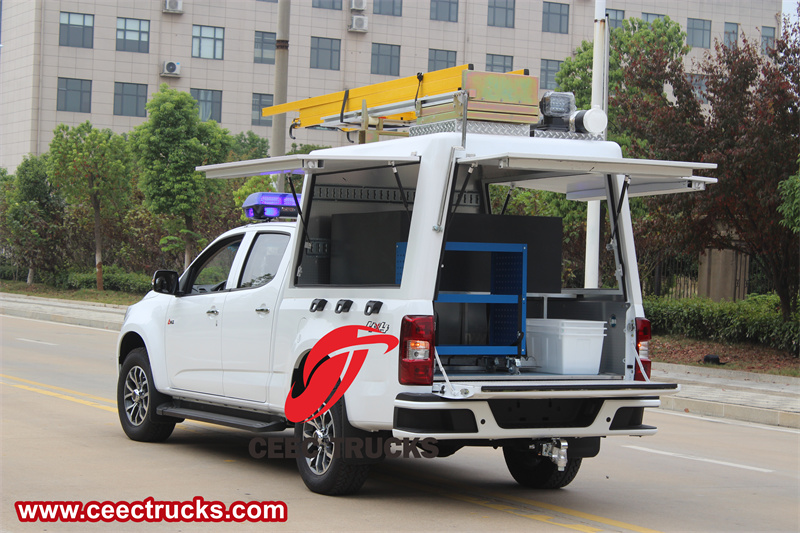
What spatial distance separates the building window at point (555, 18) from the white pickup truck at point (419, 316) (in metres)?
60.5

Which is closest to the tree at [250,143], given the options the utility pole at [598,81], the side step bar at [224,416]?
the utility pole at [598,81]

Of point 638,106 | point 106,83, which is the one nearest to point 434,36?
point 106,83

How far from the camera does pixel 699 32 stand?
68375 millimetres

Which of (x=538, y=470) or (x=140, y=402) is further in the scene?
(x=140, y=402)

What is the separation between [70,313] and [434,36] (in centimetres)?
4041

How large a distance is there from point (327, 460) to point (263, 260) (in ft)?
6.57

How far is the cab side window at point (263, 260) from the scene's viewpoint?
837cm

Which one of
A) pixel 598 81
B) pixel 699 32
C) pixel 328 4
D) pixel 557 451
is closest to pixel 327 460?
pixel 557 451

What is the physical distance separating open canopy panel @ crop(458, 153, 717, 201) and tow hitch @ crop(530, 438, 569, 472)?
1.95 m

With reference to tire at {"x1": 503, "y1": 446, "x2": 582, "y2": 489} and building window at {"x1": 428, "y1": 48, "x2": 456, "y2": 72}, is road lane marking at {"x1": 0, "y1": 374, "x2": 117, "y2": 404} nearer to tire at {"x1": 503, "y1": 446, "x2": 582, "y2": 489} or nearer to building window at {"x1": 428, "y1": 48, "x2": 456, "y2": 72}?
tire at {"x1": 503, "y1": 446, "x2": 582, "y2": 489}

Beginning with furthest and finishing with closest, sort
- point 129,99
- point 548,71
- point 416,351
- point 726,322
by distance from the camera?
point 548,71 < point 129,99 < point 726,322 < point 416,351

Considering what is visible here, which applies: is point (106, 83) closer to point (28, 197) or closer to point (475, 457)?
point (28, 197)

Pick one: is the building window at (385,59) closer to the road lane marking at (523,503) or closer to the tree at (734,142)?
the tree at (734,142)

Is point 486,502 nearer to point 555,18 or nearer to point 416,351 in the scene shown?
point 416,351
